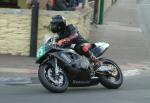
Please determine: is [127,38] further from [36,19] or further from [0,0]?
[36,19]

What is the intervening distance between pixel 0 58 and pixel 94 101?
5.43 m

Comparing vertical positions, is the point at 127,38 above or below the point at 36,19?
below

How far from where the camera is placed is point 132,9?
3538cm

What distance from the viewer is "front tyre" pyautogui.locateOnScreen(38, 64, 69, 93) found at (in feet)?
33.4

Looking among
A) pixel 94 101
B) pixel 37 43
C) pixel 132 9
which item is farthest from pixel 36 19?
pixel 132 9

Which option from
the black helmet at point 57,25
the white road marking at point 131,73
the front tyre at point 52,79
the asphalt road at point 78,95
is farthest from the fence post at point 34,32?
the front tyre at point 52,79

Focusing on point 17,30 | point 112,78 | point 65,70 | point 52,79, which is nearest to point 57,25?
point 65,70

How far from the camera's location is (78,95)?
33.5ft

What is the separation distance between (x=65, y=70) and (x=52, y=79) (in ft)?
1.07

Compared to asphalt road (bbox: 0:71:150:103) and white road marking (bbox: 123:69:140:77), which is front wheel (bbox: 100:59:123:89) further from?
white road marking (bbox: 123:69:140:77)

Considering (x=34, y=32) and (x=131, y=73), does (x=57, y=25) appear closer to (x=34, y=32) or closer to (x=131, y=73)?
(x=131, y=73)

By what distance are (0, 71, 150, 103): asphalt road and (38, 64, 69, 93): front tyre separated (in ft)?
0.36

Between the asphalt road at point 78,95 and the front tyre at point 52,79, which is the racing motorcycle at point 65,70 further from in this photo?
the asphalt road at point 78,95

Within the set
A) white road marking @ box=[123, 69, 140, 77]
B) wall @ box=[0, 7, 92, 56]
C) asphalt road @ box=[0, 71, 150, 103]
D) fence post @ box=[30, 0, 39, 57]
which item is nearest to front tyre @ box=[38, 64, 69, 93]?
asphalt road @ box=[0, 71, 150, 103]
